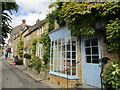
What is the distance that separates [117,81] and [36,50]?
1269 centimetres

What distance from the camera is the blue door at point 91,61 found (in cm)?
532

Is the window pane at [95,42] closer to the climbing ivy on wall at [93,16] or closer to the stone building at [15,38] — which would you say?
the climbing ivy on wall at [93,16]

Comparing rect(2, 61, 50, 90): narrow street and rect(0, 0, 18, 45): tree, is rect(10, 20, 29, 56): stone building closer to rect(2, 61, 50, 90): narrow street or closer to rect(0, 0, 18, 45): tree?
rect(0, 0, 18, 45): tree

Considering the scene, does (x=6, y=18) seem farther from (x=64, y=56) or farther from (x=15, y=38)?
(x=15, y=38)

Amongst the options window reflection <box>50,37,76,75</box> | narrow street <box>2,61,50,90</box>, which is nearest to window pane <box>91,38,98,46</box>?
window reflection <box>50,37,76,75</box>

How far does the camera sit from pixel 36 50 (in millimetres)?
14969

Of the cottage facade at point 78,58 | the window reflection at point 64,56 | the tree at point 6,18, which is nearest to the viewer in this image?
the cottage facade at point 78,58

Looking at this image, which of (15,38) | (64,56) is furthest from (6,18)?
(15,38)

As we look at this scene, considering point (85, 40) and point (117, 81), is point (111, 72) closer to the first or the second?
point (117, 81)

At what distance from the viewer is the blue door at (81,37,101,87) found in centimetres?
532

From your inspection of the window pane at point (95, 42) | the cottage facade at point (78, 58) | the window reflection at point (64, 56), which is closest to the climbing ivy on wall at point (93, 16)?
the window pane at point (95, 42)

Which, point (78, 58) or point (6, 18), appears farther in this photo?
point (6, 18)

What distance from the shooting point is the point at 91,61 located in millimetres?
5719

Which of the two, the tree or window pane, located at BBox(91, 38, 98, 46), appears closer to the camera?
window pane, located at BBox(91, 38, 98, 46)
